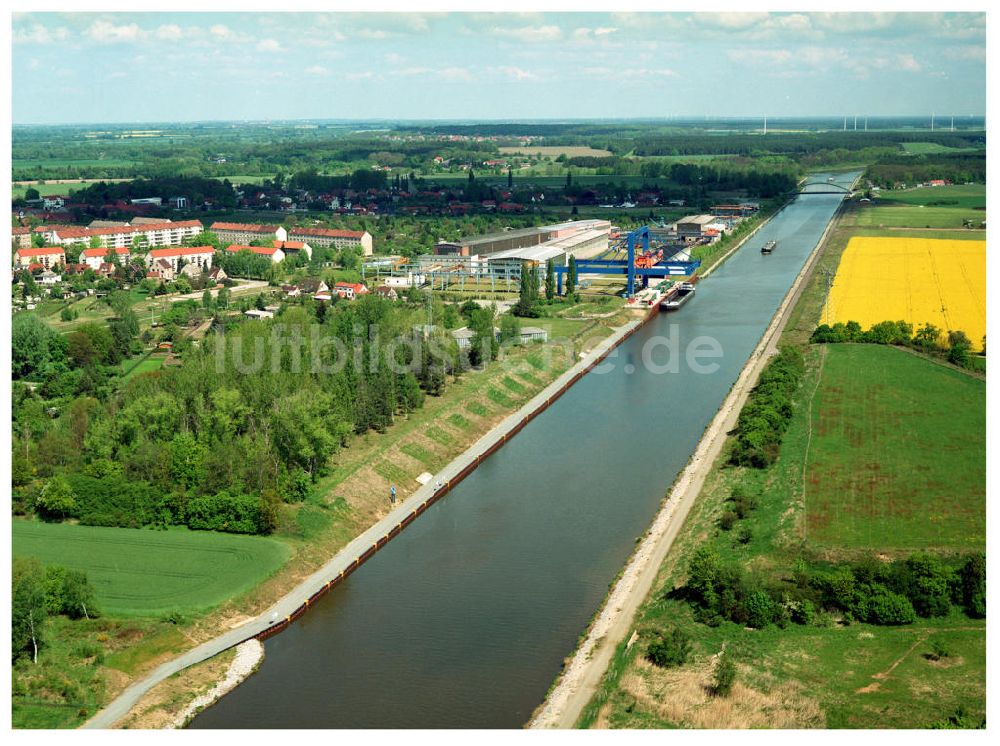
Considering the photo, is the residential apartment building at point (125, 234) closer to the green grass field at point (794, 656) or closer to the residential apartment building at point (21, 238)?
the residential apartment building at point (21, 238)

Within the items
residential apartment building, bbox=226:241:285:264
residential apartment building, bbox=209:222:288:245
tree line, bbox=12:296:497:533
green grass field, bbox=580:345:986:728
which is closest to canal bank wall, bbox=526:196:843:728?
green grass field, bbox=580:345:986:728

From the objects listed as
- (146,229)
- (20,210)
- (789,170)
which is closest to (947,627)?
(146,229)

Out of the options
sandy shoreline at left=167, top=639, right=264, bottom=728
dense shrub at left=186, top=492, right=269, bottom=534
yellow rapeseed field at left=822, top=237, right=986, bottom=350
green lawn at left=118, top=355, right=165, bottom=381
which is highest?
yellow rapeseed field at left=822, top=237, right=986, bottom=350

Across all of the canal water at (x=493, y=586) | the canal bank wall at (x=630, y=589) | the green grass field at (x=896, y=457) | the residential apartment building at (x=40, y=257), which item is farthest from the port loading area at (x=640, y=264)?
the residential apartment building at (x=40, y=257)

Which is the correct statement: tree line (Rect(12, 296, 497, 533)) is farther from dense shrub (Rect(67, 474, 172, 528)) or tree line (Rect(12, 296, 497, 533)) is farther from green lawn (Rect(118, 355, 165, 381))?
green lawn (Rect(118, 355, 165, 381))

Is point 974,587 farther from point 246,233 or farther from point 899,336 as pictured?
point 246,233

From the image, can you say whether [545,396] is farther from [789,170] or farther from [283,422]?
[789,170]

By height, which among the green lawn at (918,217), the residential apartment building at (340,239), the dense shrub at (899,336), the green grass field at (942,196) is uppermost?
the green grass field at (942,196)
